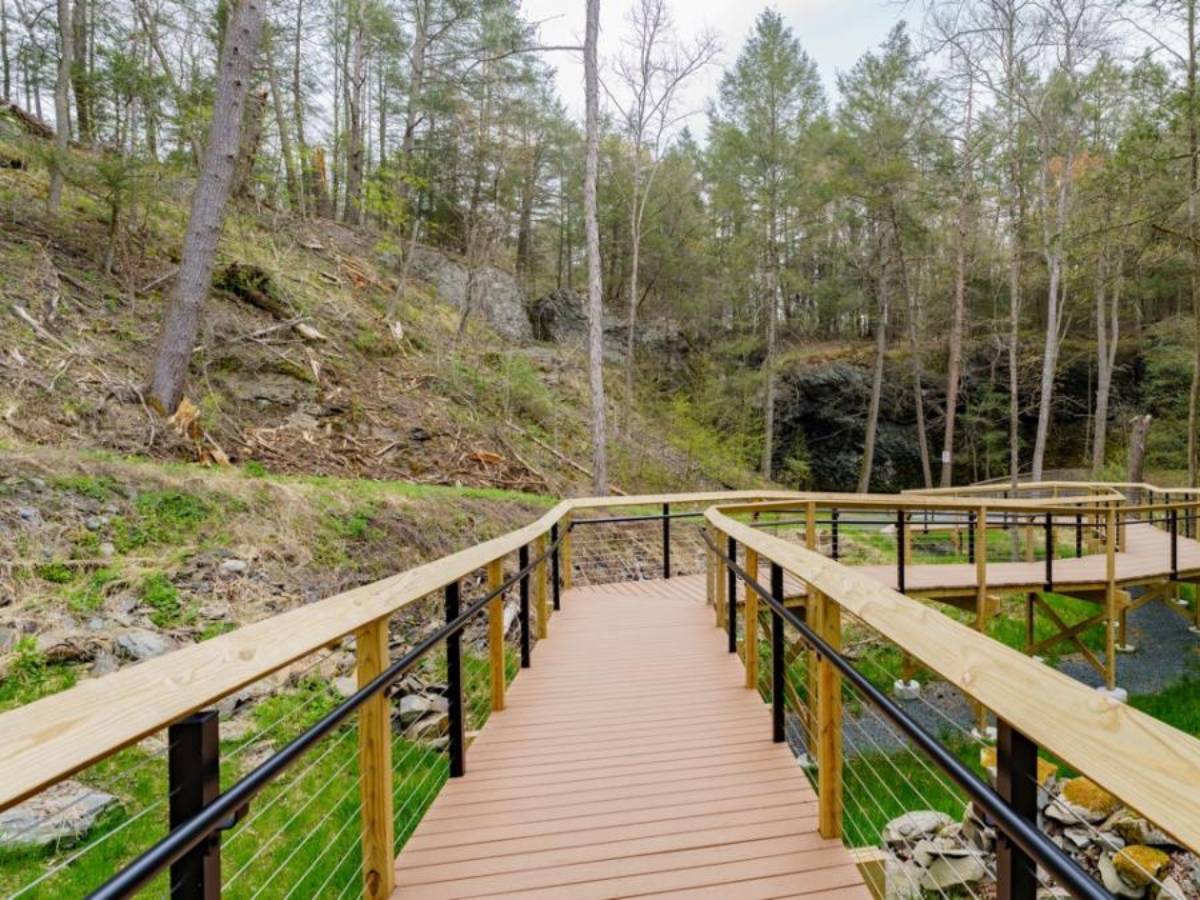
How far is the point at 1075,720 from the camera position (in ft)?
2.69

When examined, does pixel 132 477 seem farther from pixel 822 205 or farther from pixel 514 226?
pixel 514 226

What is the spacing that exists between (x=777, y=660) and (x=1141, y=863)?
242 cm

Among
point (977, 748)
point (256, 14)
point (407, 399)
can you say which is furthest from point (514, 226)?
point (977, 748)

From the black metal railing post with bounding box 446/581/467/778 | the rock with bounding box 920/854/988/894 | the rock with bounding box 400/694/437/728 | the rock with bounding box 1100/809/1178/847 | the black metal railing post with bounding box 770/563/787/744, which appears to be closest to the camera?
the black metal railing post with bounding box 446/581/467/778

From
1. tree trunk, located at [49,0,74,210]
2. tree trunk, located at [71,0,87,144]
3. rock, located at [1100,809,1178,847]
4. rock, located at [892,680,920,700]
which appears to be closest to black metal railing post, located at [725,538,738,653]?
rock, located at [1100,809,1178,847]

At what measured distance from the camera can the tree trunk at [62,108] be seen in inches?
325

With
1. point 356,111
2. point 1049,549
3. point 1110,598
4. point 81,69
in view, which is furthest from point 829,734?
point 356,111

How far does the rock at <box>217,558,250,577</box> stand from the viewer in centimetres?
457

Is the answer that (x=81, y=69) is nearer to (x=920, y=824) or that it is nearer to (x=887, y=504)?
(x=887, y=504)

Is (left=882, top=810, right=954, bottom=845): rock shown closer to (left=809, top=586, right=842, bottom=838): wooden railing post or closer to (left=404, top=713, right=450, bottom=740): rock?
(left=809, top=586, right=842, bottom=838): wooden railing post

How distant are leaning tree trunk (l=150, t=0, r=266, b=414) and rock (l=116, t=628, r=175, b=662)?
149 inches

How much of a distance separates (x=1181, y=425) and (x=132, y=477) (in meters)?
23.7

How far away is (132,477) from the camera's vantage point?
4.95 meters

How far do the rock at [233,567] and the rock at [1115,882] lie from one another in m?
5.76
